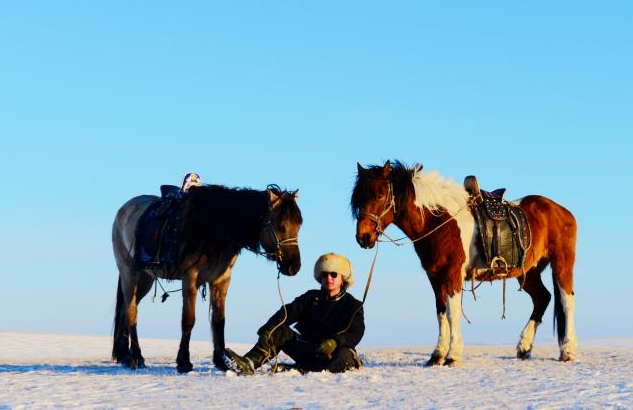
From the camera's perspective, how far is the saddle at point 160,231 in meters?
10.8

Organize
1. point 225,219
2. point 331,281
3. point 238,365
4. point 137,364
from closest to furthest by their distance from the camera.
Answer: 1. point 238,365
2. point 331,281
3. point 225,219
4. point 137,364

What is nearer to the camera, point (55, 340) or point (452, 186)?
point (452, 186)

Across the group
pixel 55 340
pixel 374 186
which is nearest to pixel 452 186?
pixel 374 186

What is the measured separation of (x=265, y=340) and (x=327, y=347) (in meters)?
0.70

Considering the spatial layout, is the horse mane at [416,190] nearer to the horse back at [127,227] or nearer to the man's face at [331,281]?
the man's face at [331,281]

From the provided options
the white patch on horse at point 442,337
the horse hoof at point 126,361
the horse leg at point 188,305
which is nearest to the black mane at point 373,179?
the white patch on horse at point 442,337

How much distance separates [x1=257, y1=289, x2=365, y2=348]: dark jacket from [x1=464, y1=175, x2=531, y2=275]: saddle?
97.6 inches

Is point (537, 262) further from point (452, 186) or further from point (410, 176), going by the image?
point (410, 176)

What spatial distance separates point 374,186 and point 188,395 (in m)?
3.64

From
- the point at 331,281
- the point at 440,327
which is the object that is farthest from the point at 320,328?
the point at 440,327

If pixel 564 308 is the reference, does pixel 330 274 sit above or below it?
above

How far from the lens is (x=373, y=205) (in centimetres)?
998

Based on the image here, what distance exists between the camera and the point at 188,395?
761cm

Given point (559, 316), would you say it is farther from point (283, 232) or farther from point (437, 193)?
point (283, 232)
